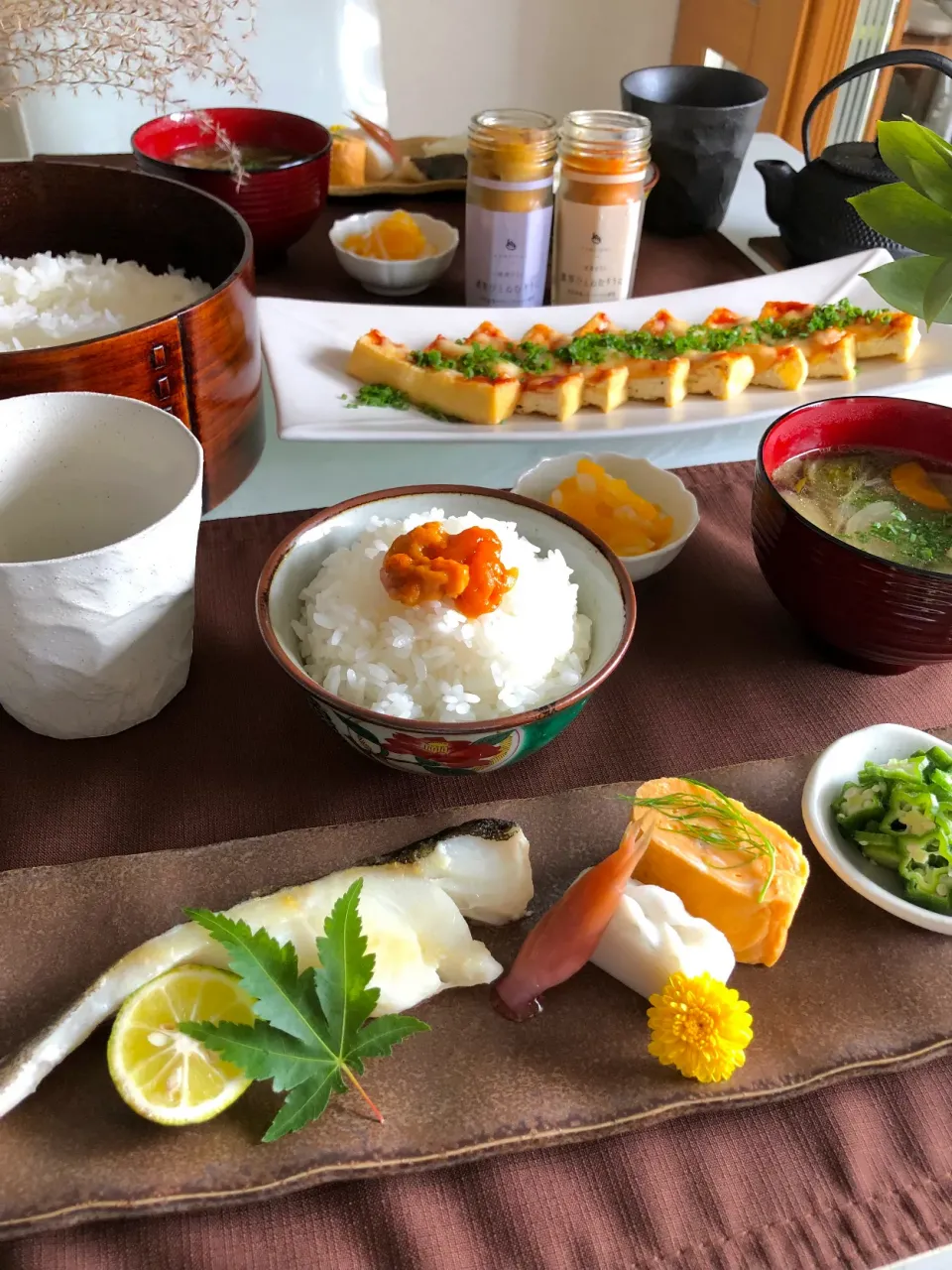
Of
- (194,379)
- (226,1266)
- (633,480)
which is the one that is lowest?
(226,1266)

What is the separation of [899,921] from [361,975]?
47cm

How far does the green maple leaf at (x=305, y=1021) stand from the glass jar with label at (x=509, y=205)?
129cm

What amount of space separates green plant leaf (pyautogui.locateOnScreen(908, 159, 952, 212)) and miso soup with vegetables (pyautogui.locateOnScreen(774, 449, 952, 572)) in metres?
0.28

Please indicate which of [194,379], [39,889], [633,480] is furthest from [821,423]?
[39,889]

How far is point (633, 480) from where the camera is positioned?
1.29 meters

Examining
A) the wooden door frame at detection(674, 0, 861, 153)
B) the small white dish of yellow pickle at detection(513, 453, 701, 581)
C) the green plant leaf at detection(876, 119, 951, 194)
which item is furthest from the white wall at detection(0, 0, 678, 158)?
the green plant leaf at detection(876, 119, 951, 194)

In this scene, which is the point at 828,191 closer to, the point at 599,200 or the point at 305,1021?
the point at 599,200

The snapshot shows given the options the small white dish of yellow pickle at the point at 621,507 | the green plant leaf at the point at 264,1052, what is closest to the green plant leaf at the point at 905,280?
the small white dish of yellow pickle at the point at 621,507

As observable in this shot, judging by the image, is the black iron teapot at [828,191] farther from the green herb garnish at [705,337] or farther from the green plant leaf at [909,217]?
the green plant leaf at [909,217]

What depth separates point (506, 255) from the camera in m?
1.70

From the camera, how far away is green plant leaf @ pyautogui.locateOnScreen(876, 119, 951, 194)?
1.00 metres

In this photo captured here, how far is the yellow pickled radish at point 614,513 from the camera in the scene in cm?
118

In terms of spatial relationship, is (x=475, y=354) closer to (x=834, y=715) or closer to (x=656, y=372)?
(x=656, y=372)

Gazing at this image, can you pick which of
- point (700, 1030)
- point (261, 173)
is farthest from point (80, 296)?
point (700, 1030)
